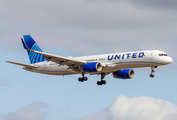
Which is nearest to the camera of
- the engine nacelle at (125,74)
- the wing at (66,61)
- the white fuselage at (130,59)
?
the white fuselage at (130,59)

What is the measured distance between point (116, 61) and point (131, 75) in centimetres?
854

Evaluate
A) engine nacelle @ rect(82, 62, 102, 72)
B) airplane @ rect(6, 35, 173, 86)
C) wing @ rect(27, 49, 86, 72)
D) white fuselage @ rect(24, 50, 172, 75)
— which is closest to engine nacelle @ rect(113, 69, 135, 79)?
airplane @ rect(6, 35, 173, 86)

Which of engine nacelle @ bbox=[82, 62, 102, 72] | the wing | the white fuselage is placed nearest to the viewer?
the white fuselage

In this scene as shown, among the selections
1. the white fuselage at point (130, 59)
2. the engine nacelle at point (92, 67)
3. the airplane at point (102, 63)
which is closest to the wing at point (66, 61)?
the airplane at point (102, 63)

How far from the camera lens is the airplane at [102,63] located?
65188mm

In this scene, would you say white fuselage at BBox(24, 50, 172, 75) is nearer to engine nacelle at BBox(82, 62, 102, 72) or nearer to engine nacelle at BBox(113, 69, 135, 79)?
engine nacelle at BBox(82, 62, 102, 72)

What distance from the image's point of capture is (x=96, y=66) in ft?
217

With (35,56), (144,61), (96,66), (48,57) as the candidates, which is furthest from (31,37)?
(144,61)

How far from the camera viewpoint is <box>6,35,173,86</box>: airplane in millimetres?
65188

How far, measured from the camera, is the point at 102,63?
68312mm

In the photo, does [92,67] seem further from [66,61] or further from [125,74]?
[125,74]

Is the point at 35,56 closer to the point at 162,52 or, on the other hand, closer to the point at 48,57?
the point at 48,57

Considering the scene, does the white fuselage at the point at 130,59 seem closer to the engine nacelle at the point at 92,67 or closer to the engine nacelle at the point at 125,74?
the engine nacelle at the point at 92,67

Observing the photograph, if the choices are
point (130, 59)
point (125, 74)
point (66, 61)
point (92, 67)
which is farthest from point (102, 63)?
point (125, 74)
